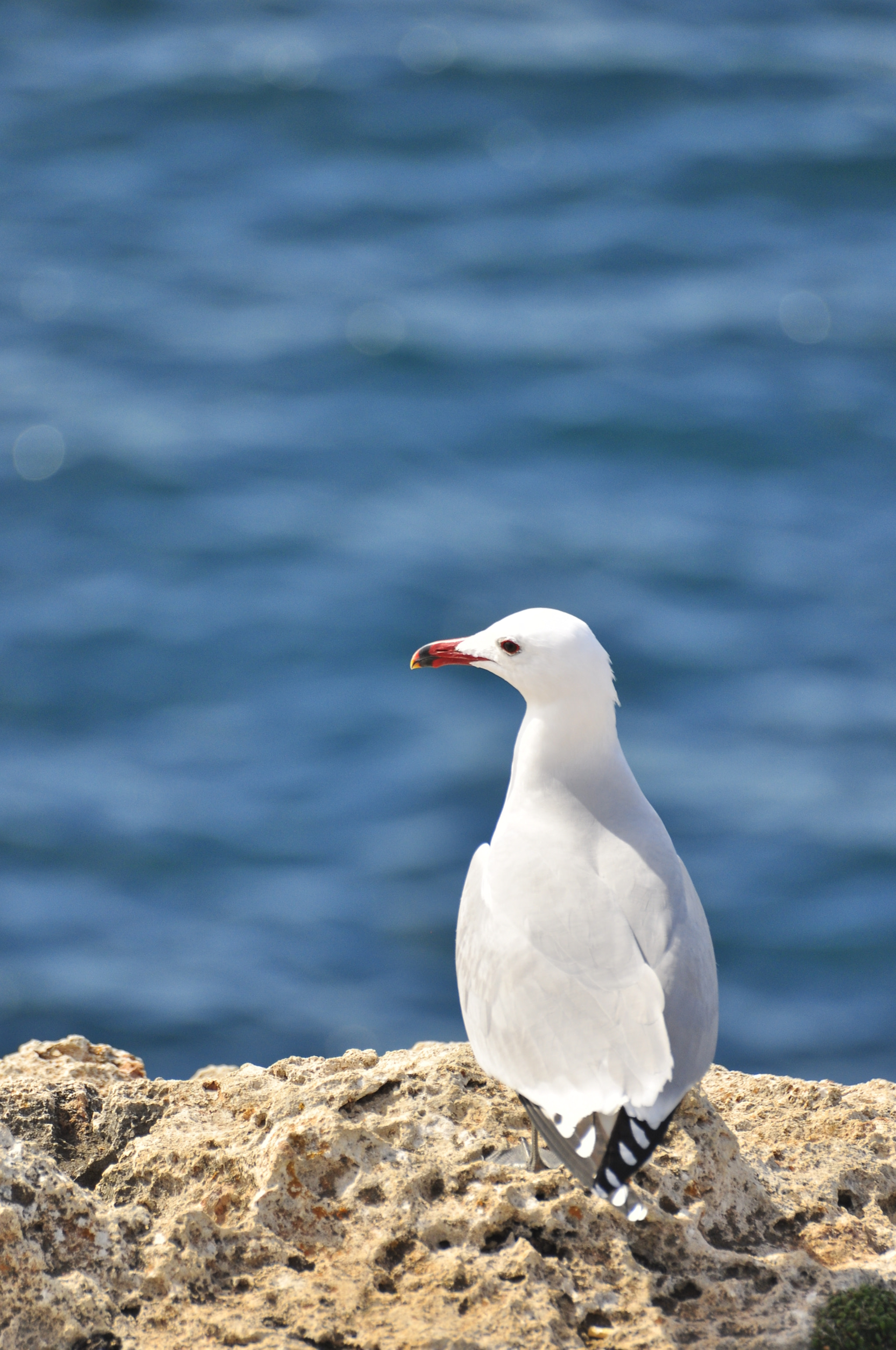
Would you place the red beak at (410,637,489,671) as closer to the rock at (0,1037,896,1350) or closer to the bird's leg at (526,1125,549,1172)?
the rock at (0,1037,896,1350)

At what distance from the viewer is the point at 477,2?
812 inches

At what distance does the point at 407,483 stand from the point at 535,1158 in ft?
35.8

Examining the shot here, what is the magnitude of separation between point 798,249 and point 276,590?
304 inches

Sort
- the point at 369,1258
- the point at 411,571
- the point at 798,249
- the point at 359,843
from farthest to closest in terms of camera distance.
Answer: the point at 798,249, the point at 411,571, the point at 359,843, the point at 369,1258

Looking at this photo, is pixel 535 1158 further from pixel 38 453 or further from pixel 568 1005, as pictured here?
pixel 38 453

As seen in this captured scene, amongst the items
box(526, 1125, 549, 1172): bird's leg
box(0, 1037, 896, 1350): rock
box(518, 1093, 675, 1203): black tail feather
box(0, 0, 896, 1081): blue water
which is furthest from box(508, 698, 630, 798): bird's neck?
box(0, 0, 896, 1081): blue water

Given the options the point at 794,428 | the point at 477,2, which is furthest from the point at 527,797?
the point at 477,2

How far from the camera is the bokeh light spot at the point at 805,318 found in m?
15.8

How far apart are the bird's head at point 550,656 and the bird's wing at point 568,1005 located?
84 cm

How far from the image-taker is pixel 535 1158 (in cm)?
445

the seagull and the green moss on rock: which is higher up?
the seagull

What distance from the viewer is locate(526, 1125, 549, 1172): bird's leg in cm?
443

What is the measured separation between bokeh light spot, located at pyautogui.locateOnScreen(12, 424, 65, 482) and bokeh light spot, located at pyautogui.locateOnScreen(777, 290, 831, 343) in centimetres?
788

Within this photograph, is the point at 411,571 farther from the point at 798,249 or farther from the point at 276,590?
the point at 798,249
